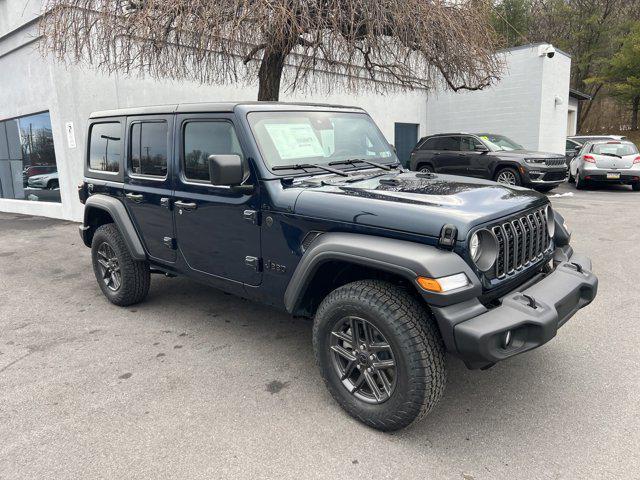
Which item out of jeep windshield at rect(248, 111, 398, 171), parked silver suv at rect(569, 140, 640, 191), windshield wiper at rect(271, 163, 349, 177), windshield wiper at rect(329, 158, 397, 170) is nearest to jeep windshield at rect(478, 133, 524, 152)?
parked silver suv at rect(569, 140, 640, 191)

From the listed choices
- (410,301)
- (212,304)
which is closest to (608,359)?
(410,301)

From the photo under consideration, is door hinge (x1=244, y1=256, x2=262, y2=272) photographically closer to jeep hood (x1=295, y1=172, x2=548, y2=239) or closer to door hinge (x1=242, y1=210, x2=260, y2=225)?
door hinge (x1=242, y1=210, x2=260, y2=225)

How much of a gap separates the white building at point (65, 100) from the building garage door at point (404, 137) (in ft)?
3.49

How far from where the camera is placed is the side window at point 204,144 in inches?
138

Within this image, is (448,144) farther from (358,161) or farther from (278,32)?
(358,161)

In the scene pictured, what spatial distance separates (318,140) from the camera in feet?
12.3

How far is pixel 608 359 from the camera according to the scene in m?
3.55

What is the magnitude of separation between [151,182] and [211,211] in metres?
0.88

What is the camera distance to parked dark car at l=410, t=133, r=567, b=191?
11.6m

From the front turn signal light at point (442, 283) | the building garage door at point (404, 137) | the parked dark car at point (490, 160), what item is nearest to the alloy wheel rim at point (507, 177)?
the parked dark car at point (490, 160)

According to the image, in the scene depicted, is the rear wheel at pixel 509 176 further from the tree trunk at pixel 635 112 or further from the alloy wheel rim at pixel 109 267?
the tree trunk at pixel 635 112

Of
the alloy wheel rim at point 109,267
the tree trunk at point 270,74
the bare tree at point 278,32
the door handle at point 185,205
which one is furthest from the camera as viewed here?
the tree trunk at point 270,74

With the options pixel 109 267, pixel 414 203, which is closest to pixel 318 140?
pixel 414 203

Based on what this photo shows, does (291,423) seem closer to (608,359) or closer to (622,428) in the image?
(622,428)
